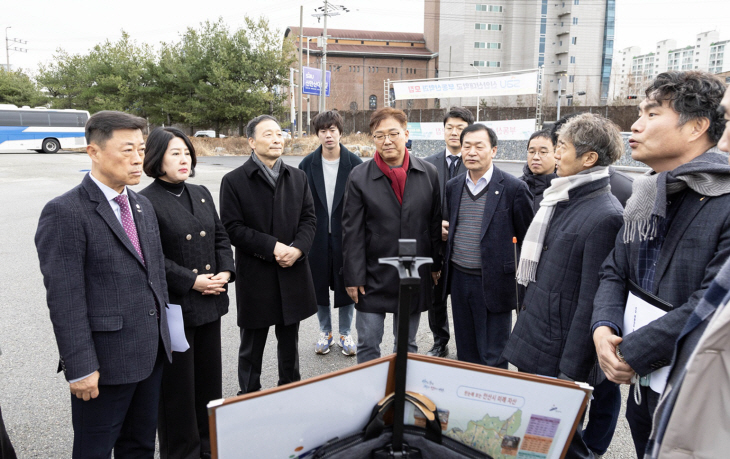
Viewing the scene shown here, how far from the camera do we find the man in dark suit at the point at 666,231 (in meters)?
1.60

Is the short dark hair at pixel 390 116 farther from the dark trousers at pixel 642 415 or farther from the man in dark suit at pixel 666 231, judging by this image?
the dark trousers at pixel 642 415

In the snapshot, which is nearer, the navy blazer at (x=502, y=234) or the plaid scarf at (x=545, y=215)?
the plaid scarf at (x=545, y=215)

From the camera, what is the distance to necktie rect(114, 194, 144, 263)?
2088 mm

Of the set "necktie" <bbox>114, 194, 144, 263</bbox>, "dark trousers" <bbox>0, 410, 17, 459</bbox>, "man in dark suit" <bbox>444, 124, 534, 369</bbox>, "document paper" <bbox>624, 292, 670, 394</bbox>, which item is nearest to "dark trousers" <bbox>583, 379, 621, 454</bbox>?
"man in dark suit" <bbox>444, 124, 534, 369</bbox>

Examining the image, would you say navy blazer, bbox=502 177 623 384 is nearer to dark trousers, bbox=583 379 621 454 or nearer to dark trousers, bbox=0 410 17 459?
dark trousers, bbox=583 379 621 454

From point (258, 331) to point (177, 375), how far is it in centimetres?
81

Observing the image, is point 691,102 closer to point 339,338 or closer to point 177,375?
point 177,375

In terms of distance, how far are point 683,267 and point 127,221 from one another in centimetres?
221

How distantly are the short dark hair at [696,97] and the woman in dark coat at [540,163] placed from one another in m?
2.37

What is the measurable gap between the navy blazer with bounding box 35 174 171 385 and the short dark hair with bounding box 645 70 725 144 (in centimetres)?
222

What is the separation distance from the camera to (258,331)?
3250mm

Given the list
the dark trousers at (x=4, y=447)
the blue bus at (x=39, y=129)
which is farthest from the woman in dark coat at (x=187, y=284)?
the blue bus at (x=39, y=129)

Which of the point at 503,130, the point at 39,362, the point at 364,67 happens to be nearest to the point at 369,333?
the point at 39,362

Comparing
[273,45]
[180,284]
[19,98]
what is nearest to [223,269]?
[180,284]
